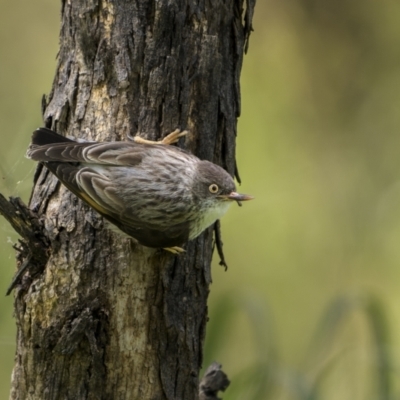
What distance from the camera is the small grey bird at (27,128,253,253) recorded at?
3.92 metres

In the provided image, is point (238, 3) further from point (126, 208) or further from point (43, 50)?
point (43, 50)

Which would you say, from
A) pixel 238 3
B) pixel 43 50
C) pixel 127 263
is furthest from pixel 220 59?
pixel 43 50

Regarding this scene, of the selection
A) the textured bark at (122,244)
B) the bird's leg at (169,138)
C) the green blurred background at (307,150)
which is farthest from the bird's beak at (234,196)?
the green blurred background at (307,150)

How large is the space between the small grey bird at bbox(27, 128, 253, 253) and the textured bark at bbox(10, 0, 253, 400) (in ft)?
0.55

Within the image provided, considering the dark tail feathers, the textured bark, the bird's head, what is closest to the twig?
the textured bark

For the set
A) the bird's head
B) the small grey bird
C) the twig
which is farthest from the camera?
the twig

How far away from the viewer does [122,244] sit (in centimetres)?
407

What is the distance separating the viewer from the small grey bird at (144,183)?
392 centimetres

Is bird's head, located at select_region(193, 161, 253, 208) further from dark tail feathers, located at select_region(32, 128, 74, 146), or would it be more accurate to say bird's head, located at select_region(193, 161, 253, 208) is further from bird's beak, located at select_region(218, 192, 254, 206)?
dark tail feathers, located at select_region(32, 128, 74, 146)

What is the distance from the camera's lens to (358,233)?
8.38 m

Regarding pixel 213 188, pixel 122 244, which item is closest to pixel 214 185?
pixel 213 188

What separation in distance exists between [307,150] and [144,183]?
195 inches

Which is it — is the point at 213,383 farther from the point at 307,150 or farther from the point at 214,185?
the point at 307,150

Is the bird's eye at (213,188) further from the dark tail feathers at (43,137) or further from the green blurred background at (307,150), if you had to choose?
the green blurred background at (307,150)
